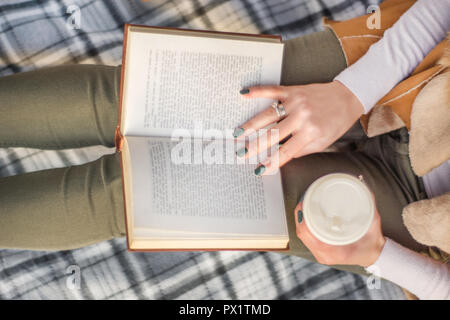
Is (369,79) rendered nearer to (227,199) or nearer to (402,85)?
(402,85)

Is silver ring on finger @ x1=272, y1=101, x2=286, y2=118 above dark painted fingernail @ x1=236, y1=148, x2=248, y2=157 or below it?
above

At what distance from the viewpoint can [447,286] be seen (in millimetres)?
610

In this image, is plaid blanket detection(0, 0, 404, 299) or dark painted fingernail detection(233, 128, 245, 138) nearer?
dark painted fingernail detection(233, 128, 245, 138)

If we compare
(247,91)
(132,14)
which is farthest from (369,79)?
(132,14)

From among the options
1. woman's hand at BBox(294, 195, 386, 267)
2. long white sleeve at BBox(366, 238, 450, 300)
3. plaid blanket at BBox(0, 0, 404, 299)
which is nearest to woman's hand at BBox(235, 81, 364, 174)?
woman's hand at BBox(294, 195, 386, 267)

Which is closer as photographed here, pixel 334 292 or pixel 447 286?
pixel 447 286

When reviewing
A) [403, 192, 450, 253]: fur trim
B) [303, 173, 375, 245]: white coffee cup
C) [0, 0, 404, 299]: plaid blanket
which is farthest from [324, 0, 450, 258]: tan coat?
[0, 0, 404, 299]: plaid blanket

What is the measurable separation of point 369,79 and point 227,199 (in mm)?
299

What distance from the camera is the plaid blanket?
88 centimetres

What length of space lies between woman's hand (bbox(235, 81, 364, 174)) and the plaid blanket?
15.6 inches

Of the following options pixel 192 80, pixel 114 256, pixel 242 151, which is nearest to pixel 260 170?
pixel 242 151

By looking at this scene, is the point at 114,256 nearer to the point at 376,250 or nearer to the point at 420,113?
the point at 376,250

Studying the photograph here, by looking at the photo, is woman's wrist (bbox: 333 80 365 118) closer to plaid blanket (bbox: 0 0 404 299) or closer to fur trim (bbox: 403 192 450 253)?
fur trim (bbox: 403 192 450 253)

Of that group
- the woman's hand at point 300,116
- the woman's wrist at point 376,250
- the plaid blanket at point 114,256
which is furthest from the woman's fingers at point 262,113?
the plaid blanket at point 114,256
